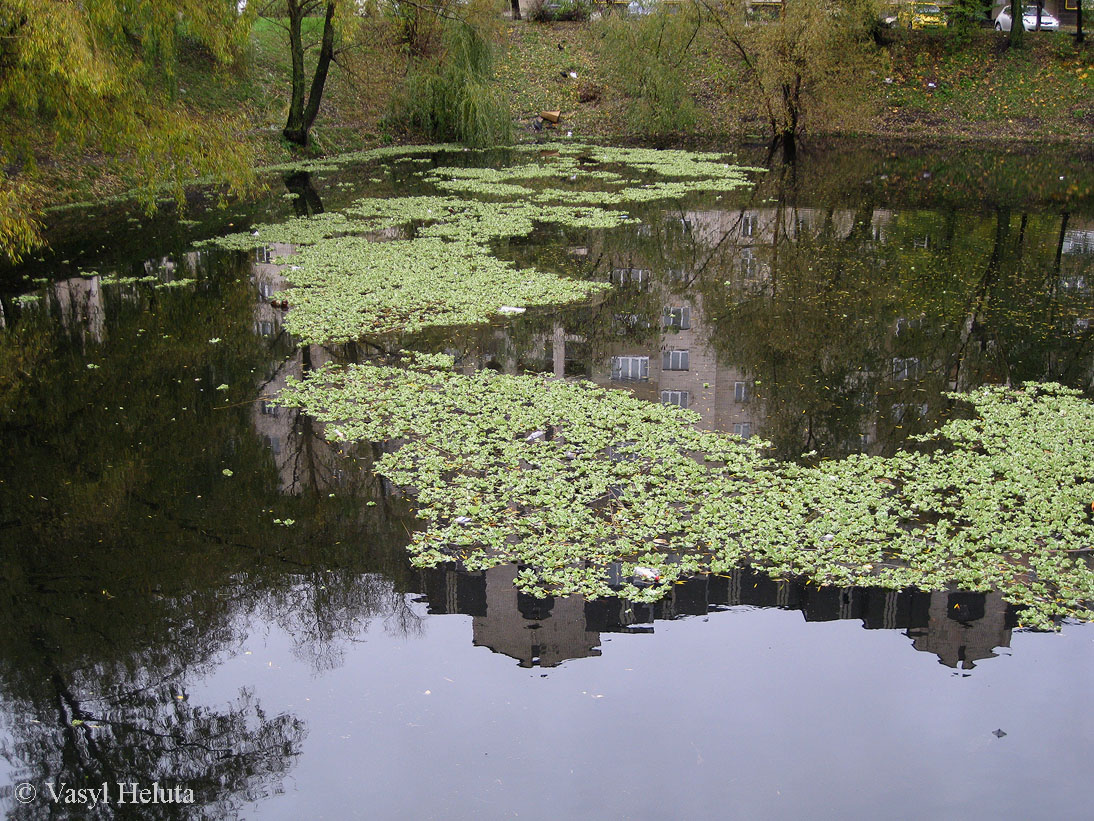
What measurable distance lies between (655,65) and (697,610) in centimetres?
2530

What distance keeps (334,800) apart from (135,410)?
4.66 m

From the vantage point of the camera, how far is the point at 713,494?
229 inches

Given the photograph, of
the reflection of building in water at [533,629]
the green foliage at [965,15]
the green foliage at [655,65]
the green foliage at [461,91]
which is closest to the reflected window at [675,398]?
the reflection of building in water at [533,629]

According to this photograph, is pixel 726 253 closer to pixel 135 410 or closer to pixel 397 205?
pixel 397 205

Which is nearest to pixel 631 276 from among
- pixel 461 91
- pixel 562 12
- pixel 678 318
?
pixel 678 318

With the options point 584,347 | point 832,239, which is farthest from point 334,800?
point 832,239

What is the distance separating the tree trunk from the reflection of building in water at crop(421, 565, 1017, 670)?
1776 cm

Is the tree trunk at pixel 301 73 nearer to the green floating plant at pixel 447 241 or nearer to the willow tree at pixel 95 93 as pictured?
the green floating plant at pixel 447 241

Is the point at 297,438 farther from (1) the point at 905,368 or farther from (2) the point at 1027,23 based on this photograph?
(2) the point at 1027,23

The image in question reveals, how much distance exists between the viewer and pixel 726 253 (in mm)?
12562

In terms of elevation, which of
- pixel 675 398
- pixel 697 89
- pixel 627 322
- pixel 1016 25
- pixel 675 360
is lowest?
pixel 675 398

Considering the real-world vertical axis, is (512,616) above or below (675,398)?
below

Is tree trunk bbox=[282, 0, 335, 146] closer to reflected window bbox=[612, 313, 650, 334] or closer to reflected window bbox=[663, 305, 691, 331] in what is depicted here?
reflected window bbox=[612, 313, 650, 334]

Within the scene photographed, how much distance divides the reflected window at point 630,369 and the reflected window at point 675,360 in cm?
17
